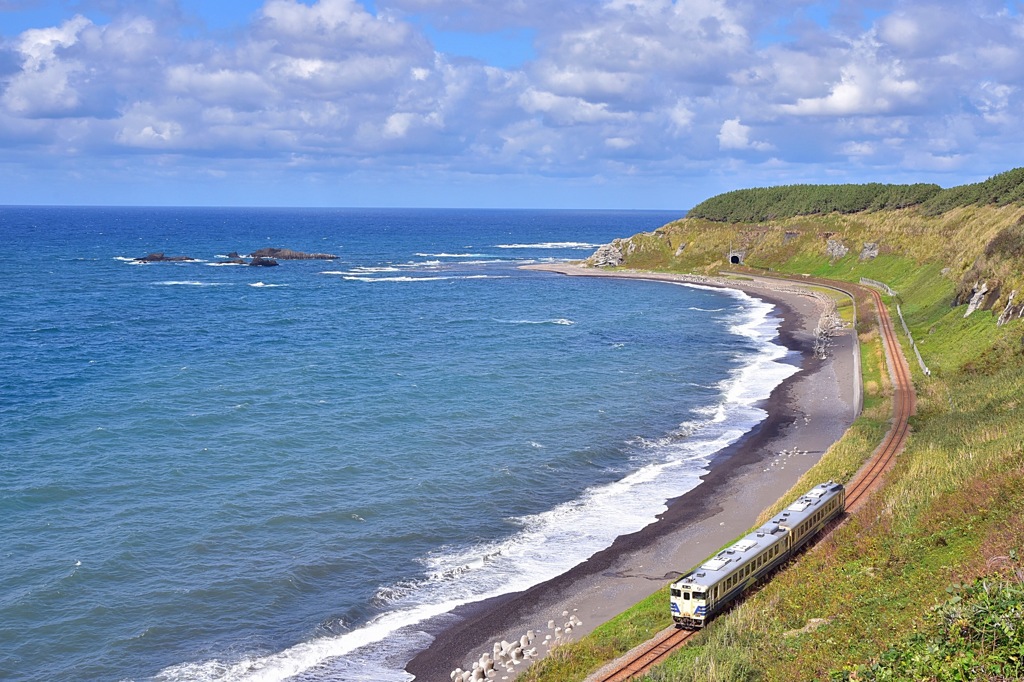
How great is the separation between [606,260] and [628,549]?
133383 millimetres

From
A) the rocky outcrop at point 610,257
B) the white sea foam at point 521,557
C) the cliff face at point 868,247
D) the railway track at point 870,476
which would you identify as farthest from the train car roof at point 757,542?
the rocky outcrop at point 610,257

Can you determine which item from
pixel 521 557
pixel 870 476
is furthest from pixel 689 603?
pixel 870 476

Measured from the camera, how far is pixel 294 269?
168 meters

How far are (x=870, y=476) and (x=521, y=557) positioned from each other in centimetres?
1684

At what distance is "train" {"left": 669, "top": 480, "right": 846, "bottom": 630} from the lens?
27484mm

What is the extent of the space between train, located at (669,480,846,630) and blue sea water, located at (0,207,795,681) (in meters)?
8.66

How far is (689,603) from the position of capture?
90.1 ft

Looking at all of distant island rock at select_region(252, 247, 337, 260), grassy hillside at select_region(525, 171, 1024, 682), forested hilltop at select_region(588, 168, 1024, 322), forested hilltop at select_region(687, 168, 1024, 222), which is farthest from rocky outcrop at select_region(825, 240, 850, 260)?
distant island rock at select_region(252, 247, 337, 260)

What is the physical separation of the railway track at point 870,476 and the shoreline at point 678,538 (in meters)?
3.47

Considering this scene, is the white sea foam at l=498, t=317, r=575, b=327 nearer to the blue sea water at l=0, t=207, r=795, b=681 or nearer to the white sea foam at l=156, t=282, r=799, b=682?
the blue sea water at l=0, t=207, r=795, b=681

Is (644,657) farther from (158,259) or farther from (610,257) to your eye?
(158,259)

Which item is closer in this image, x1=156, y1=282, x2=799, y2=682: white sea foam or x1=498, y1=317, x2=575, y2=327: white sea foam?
x1=156, y1=282, x2=799, y2=682: white sea foam

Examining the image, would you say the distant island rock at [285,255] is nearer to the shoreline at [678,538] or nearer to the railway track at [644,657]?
the shoreline at [678,538]

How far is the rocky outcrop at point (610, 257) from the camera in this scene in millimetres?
167250
